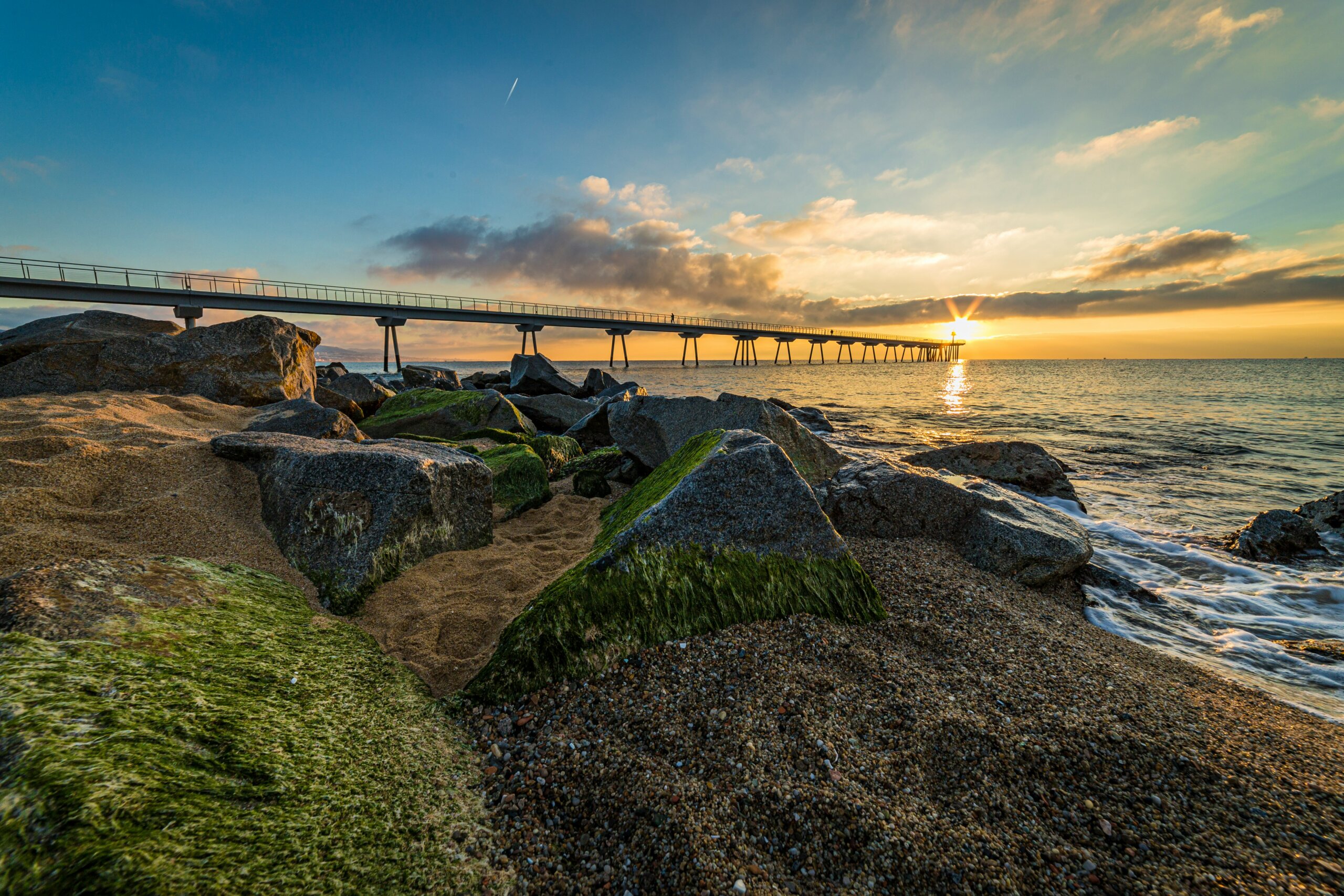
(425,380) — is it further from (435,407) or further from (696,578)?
(696,578)

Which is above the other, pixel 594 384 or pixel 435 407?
pixel 594 384

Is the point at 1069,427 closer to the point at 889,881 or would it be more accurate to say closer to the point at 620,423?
the point at 620,423

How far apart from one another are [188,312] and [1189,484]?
55.8 m

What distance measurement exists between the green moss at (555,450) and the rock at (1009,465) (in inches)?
235

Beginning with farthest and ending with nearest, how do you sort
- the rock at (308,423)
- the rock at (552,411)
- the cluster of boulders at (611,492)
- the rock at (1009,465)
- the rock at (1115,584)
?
the rock at (552,411), the rock at (1009,465), the rock at (308,423), the rock at (1115,584), the cluster of boulders at (611,492)

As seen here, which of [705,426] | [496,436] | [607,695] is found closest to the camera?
[607,695]

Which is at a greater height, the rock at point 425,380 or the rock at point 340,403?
the rock at point 425,380

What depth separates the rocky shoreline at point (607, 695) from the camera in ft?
5.82

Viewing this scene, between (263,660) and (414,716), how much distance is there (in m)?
0.72

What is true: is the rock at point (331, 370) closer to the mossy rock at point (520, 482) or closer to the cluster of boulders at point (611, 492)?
the cluster of boulders at point (611, 492)

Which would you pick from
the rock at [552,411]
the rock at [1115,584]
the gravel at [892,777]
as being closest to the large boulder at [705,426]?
the rock at [1115,584]

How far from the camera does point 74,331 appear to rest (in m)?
8.20

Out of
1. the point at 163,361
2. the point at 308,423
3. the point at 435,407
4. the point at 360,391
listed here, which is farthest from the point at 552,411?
the point at 308,423

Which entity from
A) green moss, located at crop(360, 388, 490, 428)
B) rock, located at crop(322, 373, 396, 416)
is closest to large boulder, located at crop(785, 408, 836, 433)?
green moss, located at crop(360, 388, 490, 428)
